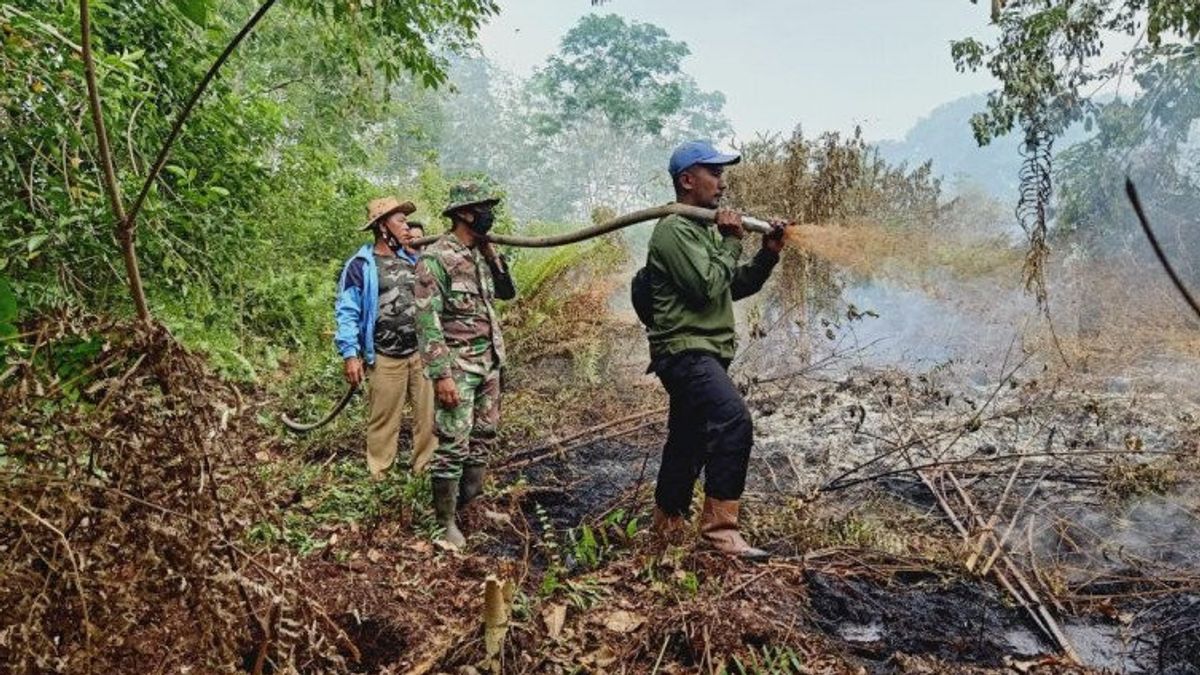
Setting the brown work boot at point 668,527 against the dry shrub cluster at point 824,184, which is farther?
the dry shrub cluster at point 824,184

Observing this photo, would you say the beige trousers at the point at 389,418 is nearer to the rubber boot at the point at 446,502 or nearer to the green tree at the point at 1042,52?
the rubber boot at the point at 446,502

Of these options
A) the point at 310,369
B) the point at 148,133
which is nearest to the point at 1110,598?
the point at 148,133

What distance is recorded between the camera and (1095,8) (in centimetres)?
693

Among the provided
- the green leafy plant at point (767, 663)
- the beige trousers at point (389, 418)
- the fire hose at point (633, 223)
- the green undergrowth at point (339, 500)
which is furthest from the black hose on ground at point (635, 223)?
the green leafy plant at point (767, 663)

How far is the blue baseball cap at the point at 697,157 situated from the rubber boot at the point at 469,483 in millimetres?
2050

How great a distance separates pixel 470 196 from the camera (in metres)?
4.33

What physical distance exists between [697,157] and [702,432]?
1.38m

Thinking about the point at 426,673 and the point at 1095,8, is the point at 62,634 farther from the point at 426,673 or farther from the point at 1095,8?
the point at 1095,8

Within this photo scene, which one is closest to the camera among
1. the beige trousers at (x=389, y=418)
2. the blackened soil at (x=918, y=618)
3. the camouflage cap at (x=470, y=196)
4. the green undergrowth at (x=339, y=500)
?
the blackened soil at (x=918, y=618)

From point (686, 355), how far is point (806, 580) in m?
1.20

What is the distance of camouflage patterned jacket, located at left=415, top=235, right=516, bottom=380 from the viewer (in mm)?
4160

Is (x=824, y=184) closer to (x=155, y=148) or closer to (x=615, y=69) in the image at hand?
(x=155, y=148)


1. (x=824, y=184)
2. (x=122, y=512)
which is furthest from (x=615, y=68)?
(x=122, y=512)

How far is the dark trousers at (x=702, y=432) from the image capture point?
140 inches
